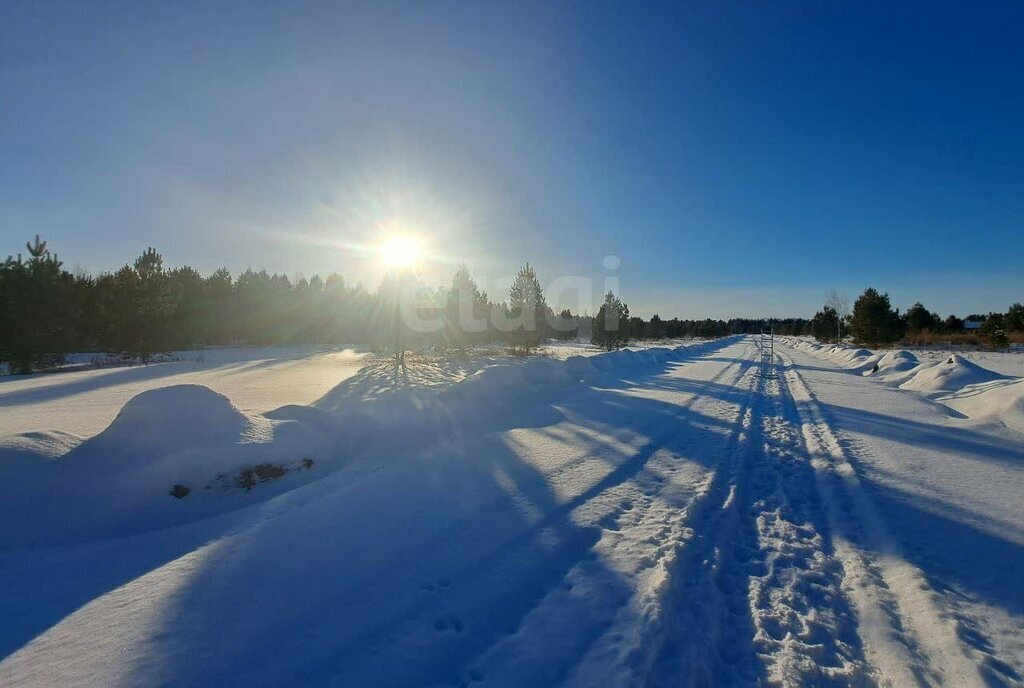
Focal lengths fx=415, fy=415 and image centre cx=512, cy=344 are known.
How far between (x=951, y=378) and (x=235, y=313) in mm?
56982

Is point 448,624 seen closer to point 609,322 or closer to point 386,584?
point 386,584

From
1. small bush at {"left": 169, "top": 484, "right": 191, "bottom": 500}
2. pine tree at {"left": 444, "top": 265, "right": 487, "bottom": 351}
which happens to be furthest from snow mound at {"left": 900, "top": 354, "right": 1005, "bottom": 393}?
pine tree at {"left": 444, "top": 265, "right": 487, "bottom": 351}

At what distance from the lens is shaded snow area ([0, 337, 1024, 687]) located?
2600 mm

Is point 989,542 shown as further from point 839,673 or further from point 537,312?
point 537,312

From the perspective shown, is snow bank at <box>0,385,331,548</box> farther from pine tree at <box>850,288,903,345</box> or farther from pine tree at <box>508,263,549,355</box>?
pine tree at <box>850,288,903,345</box>

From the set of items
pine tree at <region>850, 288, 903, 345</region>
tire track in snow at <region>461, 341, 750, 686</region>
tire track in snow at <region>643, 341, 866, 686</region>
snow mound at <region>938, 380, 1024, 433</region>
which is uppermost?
pine tree at <region>850, 288, 903, 345</region>

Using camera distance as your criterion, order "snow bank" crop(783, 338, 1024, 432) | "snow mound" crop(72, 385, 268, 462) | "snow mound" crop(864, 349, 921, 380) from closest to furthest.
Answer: "snow mound" crop(72, 385, 268, 462) → "snow bank" crop(783, 338, 1024, 432) → "snow mound" crop(864, 349, 921, 380)

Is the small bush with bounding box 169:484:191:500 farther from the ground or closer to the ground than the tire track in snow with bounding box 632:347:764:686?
farther from the ground

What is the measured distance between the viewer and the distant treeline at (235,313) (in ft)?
69.8

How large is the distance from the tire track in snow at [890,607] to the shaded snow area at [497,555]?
0.02 meters

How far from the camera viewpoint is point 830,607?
3.20 meters

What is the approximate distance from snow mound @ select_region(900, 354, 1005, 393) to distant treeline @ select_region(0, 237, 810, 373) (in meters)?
21.4

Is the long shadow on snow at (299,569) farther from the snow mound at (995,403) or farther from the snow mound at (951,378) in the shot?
the snow mound at (951,378)

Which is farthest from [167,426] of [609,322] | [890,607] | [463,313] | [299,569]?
[609,322]
